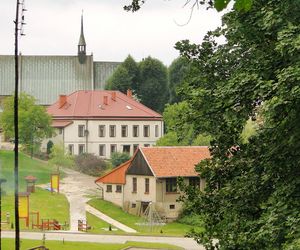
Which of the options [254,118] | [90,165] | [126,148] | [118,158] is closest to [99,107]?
[126,148]

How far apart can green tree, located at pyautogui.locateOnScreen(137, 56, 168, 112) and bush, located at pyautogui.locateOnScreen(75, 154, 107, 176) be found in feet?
84.4

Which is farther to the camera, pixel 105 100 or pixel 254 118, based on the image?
pixel 105 100

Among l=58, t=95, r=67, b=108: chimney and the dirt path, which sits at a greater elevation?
l=58, t=95, r=67, b=108: chimney

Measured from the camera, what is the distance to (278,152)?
551 inches

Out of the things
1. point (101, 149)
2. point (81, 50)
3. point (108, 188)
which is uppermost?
point (81, 50)

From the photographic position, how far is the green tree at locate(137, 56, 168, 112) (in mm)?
97062

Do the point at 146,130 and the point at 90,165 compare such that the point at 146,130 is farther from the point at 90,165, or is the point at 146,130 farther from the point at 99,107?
the point at 90,165

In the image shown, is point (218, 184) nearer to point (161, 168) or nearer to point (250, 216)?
point (250, 216)

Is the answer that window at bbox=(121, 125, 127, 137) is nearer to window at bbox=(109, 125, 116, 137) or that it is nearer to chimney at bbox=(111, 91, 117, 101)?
window at bbox=(109, 125, 116, 137)

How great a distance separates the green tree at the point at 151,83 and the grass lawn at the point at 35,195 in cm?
2963

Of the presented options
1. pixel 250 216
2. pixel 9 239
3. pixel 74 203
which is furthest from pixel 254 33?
pixel 74 203

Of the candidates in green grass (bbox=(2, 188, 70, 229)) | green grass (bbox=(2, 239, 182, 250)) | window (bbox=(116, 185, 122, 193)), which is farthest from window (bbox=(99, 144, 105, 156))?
green grass (bbox=(2, 239, 182, 250))

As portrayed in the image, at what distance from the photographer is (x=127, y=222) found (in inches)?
1908

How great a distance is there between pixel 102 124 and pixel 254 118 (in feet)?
216
